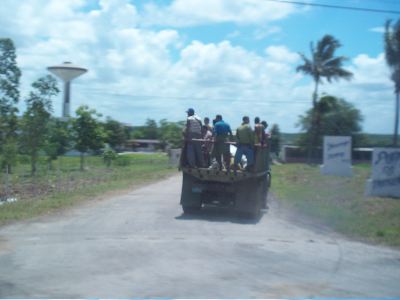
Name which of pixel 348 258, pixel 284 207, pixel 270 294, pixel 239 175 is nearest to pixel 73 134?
pixel 284 207

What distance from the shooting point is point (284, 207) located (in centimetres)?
1778

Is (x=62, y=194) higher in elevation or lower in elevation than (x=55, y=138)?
lower

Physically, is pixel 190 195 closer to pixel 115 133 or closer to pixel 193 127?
pixel 193 127

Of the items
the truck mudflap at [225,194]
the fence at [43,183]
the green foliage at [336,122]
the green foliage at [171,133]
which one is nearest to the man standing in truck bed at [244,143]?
the truck mudflap at [225,194]

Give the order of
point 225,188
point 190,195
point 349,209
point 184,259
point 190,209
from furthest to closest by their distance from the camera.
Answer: point 349,209, point 190,209, point 190,195, point 225,188, point 184,259

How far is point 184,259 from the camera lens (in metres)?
9.34

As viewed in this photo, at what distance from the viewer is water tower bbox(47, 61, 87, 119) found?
19.2 metres

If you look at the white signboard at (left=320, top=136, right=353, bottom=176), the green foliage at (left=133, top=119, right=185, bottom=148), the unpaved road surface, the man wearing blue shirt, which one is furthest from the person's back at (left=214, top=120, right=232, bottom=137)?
the green foliage at (left=133, top=119, right=185, bottom=148)

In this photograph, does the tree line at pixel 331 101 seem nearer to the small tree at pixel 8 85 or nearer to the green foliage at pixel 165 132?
the green foliage at pixel 165 132

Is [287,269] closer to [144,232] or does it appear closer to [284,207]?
[144,232]

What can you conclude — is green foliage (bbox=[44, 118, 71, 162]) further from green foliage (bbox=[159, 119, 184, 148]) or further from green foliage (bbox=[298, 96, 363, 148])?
green foliage (bbox=[298, 96, 363, 148])

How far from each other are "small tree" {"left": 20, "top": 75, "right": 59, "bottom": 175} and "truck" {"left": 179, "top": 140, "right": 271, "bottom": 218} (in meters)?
15.6

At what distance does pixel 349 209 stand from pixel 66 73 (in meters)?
10.1

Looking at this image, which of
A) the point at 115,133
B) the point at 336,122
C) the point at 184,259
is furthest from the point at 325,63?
the point at 184,259
